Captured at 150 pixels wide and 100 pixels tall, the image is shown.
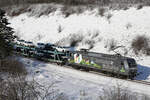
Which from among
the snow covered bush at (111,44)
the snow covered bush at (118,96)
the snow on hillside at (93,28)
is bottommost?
the snow covered bush at (118,96)

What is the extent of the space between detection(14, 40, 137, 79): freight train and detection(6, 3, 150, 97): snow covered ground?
1060 mm

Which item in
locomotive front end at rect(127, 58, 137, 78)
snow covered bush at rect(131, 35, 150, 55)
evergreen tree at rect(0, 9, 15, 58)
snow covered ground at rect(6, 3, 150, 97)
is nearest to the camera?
locomotive front end at rect(127, 58, 137, 78)

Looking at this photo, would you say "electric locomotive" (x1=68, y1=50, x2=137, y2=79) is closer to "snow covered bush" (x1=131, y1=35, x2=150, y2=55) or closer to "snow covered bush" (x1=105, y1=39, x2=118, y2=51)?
"snow covered bush" (x1=131, y1=35, x2=150, y2=55)

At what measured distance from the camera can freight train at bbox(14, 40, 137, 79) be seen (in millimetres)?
18216

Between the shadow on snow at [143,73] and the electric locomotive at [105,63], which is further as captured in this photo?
the shadow on snow at [143,73]

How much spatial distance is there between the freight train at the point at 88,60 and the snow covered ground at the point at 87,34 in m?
1.06

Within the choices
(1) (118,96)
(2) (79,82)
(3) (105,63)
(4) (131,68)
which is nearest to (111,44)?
(3) (105,63)

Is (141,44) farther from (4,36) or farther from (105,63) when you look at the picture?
(4,36)

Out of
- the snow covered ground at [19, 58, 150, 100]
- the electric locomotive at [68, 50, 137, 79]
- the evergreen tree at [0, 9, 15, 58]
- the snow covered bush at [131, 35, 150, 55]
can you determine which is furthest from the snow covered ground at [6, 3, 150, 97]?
the evergreen tree at [0, 9, 15, 58]

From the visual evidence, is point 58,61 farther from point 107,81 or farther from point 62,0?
point 62,0

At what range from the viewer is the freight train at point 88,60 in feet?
59.8

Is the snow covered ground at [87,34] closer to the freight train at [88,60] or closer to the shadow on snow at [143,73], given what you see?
the shadow on snow at [143,73]

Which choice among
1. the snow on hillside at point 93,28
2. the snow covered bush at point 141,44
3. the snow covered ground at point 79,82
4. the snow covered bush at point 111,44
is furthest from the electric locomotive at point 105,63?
A: the snow covered bush at point 111,44

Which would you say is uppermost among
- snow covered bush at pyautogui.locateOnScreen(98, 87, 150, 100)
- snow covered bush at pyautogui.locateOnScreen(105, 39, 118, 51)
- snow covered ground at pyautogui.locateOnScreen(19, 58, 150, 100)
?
snow covered bush at pyautogui.locateOnScreen(105, 39, 118, 51)
